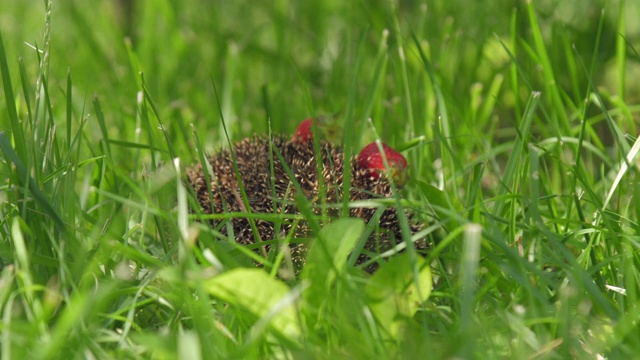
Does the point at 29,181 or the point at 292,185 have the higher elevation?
the point at 29,181

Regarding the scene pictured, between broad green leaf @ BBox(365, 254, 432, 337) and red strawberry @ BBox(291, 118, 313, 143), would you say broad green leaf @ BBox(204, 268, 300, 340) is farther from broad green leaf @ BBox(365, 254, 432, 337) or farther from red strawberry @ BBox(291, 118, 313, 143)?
red strawberry @ BBox(291, 118, 313, 143)

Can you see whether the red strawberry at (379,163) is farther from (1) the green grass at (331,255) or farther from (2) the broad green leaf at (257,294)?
(2) the broad green leaf at (257,294)

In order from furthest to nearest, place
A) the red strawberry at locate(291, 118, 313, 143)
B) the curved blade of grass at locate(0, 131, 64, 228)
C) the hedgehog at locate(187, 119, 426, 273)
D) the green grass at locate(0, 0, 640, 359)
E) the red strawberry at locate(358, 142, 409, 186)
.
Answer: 1. the red strawberry at locate(291, 118, 313, 143)
2. the red strawberry at locate(358, 142, 409, 186)
3. the hedgehog at locate(187, 119, 426, 273)
4. the curved blade of grass at locate(0, 131, 64, 228)
5. the green grass at locate(0, 0, 640, 359)

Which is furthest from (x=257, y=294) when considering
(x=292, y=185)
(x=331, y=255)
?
(x=292, y=185)

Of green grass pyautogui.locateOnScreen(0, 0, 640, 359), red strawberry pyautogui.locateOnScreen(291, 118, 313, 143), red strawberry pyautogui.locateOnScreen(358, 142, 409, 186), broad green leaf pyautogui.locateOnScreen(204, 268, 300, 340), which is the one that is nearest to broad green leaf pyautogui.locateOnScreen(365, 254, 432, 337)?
green grass pyautogui.locateOnScreen(0, 0, 640, 359)

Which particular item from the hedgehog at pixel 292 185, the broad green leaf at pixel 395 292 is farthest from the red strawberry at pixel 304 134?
the broad green leaf at pixel 395 292

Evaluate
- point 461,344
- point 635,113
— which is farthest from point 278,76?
point 461,344

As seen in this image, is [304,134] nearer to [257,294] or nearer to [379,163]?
[379,163]

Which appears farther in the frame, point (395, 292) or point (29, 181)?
point (29, 181)
